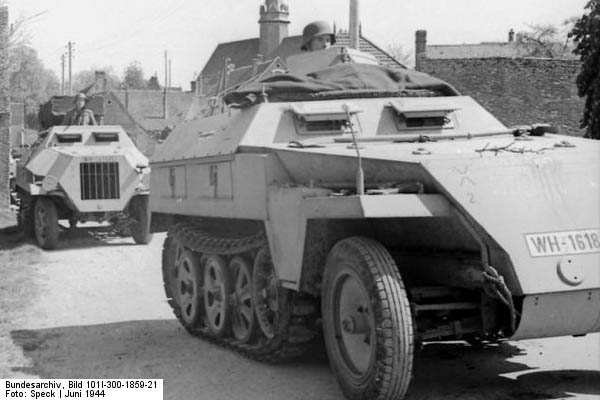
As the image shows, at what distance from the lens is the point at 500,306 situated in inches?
226

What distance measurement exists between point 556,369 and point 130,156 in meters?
11.0

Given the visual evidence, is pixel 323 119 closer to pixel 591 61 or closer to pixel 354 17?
pixel 354 17

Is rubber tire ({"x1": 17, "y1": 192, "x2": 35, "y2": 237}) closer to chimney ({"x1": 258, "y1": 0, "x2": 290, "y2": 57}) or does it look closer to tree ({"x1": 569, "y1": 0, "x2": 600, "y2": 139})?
tree ({"x1": 569, "y1": 0, "x2": 600, "y2": 139})

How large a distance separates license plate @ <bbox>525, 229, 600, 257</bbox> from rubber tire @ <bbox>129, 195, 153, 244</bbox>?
11578 mm

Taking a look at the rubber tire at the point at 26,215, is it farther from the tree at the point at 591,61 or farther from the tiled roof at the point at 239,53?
the tiled roof at the point at 239,53

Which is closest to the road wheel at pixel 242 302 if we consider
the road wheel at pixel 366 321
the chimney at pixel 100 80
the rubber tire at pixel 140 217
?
the road wheel at pixel 366 321

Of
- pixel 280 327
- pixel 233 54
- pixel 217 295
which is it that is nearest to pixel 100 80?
pixel 233 54

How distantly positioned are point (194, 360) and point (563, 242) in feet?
10.3

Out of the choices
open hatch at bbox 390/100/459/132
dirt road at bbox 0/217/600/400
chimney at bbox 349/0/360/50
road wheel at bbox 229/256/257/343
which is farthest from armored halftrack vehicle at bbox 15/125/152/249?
open hatch at bbox 390/100/459/132

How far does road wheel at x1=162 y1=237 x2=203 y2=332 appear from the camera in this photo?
28.0 ft

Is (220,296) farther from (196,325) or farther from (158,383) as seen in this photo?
(158,383)

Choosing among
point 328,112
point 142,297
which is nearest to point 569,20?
point 142,297

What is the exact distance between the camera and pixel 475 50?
2434 inches

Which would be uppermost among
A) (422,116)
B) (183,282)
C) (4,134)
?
(422,116)
